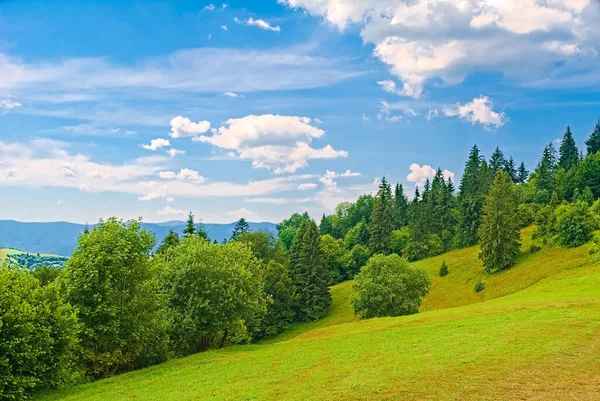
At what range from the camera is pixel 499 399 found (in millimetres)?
19250

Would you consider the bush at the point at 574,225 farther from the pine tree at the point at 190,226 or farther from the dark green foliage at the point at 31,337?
the dark green foliage at the point at 31,337

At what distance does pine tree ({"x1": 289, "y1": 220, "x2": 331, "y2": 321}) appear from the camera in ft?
336

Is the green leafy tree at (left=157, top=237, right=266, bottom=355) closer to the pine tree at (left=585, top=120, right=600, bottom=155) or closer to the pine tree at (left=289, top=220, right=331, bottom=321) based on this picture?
the pine tree at (left=289, top=220, right=331, bottom=321)

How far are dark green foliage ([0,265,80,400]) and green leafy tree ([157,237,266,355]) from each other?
42.5ft

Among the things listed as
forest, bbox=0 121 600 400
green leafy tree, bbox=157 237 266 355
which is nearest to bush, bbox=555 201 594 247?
forest, bbox=0 121 600 400

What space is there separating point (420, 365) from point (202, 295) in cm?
2697

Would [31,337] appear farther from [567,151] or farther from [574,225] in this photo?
[567,151]

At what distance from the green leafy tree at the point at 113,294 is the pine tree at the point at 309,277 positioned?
2487 inches

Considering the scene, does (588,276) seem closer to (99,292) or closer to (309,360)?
(309,360)

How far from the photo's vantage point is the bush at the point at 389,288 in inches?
2611

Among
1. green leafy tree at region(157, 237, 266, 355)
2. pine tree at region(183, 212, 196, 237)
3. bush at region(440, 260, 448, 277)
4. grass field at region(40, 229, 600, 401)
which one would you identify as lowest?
bush at region(440, 260, 448, 277)

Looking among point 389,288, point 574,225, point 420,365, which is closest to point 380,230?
point 574,225

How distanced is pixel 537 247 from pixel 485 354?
75.0 meters

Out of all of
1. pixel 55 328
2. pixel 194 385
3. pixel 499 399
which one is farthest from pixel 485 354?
pixel 55 328
